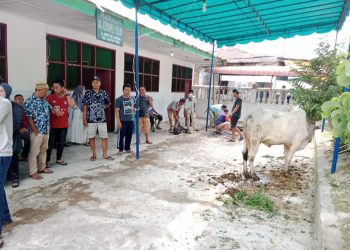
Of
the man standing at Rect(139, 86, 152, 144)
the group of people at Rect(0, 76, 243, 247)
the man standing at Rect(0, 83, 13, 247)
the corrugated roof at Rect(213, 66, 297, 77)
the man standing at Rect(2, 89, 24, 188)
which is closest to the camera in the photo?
the man standing at Rect(0, 83, 13, 247)

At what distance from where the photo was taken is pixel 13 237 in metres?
2.80

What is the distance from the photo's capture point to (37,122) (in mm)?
4383

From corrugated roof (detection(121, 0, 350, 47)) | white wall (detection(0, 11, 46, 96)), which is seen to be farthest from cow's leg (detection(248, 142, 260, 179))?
white wall (detection(0, 11, 46, 96))

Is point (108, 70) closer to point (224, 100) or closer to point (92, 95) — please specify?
point (92, 95)

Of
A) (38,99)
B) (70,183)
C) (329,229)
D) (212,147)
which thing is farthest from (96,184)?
(212,147)

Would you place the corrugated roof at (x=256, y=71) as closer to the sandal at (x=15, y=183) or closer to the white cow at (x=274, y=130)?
the white cow at (x=274, y=130)

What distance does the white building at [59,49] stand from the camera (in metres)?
5.33

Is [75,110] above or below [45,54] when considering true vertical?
below

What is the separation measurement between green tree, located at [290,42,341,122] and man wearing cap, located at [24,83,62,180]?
4.59m

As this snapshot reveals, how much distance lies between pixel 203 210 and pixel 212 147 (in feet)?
13.1

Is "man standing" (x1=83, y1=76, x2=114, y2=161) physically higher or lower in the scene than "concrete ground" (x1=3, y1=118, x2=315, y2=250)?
higher

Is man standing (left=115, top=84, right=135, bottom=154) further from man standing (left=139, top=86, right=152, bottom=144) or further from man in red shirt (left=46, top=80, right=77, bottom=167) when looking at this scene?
man in red shirt (left=46, top=80, right=77, bottom=167)

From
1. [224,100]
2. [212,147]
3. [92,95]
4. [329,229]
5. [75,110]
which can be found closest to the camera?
[329,229]

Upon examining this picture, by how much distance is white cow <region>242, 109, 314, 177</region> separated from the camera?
481 cm
